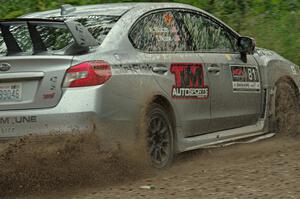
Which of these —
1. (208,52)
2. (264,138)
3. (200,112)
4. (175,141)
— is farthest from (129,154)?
(264,138)

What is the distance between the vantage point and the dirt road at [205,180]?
606 centimetres

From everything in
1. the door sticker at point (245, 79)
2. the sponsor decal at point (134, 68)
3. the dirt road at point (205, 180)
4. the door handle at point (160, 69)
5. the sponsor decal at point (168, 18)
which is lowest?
the dirt road at point (205, 180)

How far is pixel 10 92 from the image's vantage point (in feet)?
21.9

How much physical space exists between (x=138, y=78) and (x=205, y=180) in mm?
1178

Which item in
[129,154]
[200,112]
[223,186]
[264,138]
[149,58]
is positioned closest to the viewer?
[223,186]

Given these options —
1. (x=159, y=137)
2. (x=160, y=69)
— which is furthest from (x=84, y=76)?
(x=159, y=137)

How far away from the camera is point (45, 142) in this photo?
652cm

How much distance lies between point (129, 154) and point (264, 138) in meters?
2.80

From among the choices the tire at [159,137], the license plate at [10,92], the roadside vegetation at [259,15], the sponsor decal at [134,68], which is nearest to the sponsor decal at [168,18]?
the sponsor decal at [134,68]

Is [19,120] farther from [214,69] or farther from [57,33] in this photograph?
[214,69]

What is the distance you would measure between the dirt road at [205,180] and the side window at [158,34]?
122 cm

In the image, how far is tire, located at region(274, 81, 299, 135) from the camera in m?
9.17

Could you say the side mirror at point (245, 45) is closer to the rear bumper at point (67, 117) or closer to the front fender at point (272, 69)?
the front fender at point (272, 69)

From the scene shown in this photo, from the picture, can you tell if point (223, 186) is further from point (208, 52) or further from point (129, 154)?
point (208, 52)
